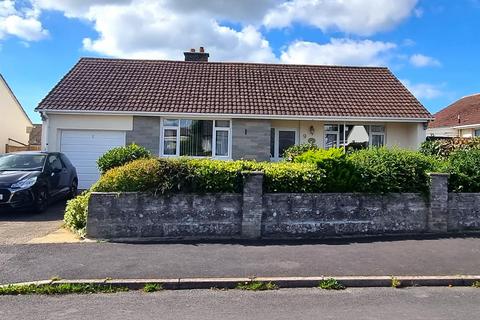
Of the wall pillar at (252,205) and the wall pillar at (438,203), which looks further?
the wall pillar at (438,203)

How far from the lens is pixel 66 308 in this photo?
5.18 m

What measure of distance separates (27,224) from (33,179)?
145cm

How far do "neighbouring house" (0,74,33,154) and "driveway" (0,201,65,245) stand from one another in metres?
15.6

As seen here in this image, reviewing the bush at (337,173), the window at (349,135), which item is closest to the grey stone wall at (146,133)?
the window at (349,135)

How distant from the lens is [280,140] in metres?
17.5

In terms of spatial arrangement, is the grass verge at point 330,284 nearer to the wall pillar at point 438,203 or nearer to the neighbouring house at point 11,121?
the wall pillar at point 438,203

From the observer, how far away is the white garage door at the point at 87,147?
54.1 ft

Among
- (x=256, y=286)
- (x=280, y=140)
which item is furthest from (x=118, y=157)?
(x=280, y=140)

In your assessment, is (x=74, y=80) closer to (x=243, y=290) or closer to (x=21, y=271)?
(x=21, y=271)

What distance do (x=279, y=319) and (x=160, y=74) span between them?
1587cm

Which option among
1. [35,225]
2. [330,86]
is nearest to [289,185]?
[35,225]

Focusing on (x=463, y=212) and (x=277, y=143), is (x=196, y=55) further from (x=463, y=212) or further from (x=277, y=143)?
(x=463, y=212)

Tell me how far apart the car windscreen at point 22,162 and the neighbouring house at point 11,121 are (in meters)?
14.2

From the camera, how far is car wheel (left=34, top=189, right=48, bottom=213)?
1080 cm
